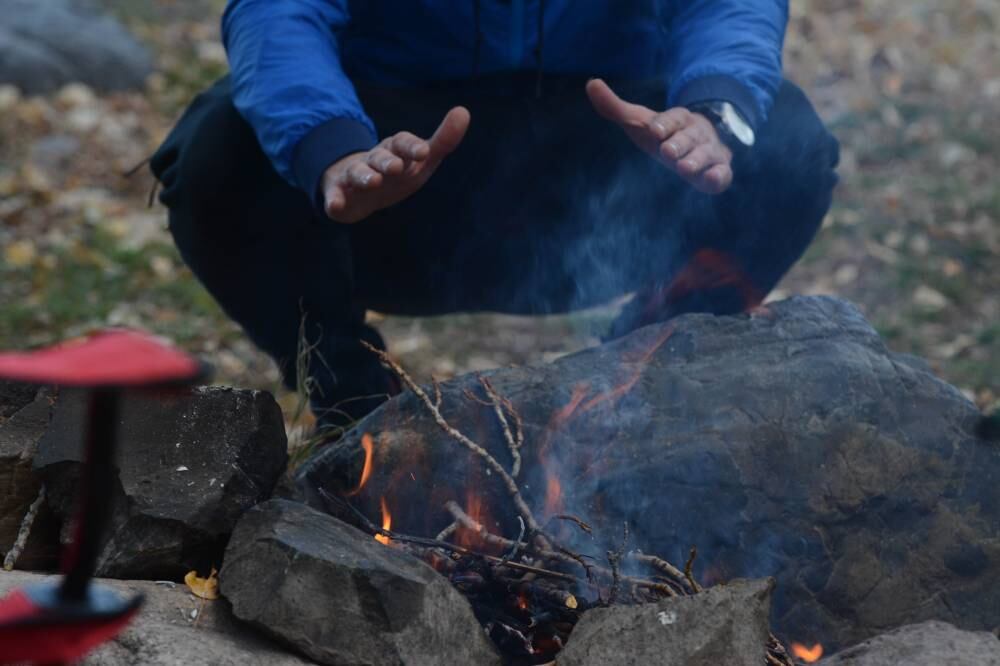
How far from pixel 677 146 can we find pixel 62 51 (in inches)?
226

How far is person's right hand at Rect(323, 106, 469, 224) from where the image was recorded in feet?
7.70

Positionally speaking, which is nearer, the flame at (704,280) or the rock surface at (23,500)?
the rock surface at (23,500)

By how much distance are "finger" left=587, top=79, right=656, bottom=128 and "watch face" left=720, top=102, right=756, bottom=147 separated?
0.63 ft

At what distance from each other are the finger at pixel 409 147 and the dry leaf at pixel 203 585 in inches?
35.4

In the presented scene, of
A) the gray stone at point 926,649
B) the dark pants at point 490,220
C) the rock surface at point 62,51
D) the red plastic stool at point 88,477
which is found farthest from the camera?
the rock surface at point 62,51

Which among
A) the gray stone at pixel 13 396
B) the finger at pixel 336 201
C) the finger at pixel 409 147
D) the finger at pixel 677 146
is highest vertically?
the finger at pixel 409 147

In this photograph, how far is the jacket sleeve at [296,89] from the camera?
2.59m

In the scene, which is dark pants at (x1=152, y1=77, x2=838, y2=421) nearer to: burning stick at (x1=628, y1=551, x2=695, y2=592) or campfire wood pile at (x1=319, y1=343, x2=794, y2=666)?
campfire wood pile at (x1=319, y1=343, x2=794, y2=666)

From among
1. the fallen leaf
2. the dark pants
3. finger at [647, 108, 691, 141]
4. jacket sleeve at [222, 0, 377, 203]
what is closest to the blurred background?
the fallen leaf

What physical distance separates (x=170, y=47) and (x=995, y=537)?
6.71 meters

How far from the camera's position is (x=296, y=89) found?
2.68m

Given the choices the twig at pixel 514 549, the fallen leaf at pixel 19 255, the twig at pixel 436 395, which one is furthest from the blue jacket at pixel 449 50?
the fallen leaf at pixel 19 255

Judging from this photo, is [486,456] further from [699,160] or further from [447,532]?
[699,160]

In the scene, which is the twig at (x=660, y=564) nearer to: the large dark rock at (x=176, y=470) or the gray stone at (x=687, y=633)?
the gray stone at (x=687, y=633)
